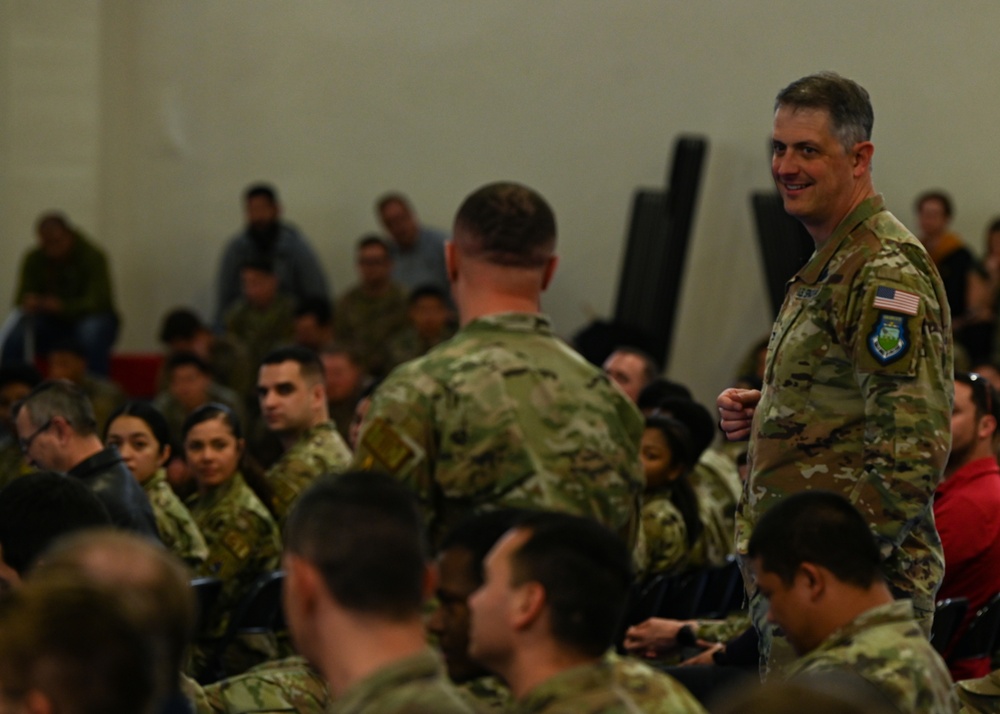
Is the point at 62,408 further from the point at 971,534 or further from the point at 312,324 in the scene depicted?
the point at 312,324

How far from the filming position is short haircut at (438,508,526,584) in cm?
240

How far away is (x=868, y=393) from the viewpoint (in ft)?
9.12

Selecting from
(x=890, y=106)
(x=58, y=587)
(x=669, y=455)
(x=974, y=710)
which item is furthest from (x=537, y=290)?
(x=890, y=106)

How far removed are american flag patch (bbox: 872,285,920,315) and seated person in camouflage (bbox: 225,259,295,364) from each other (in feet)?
22.6

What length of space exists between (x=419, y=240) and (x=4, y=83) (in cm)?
278

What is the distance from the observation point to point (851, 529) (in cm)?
252

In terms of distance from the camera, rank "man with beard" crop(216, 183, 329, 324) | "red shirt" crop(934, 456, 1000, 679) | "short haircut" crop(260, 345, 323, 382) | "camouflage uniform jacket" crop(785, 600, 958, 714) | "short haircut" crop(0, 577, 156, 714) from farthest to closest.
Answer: "man with beard" crop(216, 183, 329, 324), "short haircut" crop(260, 345, 323, 382), "red shirt" crop(934, 456, 1000, 679), "camouflage uniform jacket" crop(785, 600, 958, 714), "short haircut" crop(0, 577, 156, 714)

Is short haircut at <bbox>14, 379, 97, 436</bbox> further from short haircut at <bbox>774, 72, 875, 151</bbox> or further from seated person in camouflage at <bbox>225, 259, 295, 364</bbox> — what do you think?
seated person in camouflage at <bbox>225, 259, 295, 364</bbox>

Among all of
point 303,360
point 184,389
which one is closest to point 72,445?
point 303,360

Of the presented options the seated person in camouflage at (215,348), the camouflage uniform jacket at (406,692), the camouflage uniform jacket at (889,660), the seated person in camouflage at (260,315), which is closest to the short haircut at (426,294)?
the seated person in camouflage at (260,315)

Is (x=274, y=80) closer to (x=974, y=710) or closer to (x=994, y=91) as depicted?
(x=994, y=91)

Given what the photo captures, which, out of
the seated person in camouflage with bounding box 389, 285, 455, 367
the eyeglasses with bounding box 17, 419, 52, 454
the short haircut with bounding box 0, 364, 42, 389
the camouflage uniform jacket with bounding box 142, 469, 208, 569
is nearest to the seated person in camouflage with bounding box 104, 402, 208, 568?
the camouflage uniform jacket with bounding box 142, 469, 208, 569

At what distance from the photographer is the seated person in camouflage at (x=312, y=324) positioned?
910cm

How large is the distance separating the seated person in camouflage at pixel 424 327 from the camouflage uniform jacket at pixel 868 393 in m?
5.93
